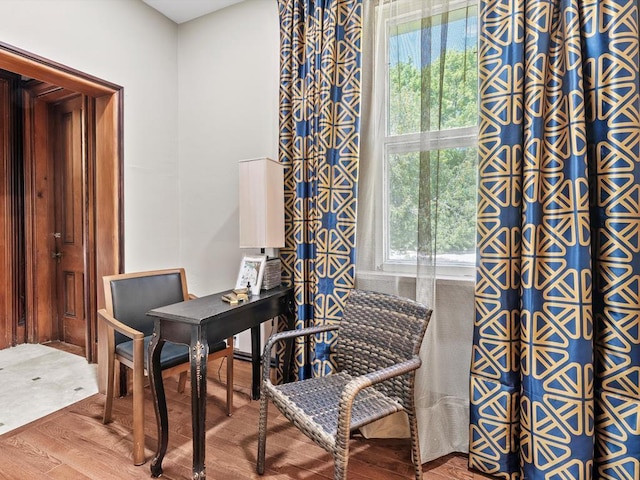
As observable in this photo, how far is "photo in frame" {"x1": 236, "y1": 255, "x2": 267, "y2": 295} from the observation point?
2.03 m

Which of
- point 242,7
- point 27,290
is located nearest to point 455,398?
point 242,7

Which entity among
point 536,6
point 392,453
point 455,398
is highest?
point 536,6

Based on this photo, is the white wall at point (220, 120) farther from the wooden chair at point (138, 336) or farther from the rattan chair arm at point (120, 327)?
the rattan chair arm at point (120, 327)

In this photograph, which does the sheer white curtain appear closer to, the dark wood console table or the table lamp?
the table lamp

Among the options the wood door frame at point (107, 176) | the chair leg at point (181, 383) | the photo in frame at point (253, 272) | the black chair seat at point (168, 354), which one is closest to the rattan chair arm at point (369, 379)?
the black chair seat at point (168, 354)

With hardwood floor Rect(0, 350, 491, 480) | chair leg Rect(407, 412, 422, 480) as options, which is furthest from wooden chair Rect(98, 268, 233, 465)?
chair leg Rect(407, 412, 422, 480)

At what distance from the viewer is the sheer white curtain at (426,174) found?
68.2 inches

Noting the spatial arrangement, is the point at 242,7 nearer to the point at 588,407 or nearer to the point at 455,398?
the point at 455,398

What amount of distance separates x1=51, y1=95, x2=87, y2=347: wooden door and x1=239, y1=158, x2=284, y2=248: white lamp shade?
6.39 ft

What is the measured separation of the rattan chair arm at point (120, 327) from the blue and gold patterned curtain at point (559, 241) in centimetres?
169

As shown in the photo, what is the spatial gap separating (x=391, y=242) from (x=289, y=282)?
2.50 ft

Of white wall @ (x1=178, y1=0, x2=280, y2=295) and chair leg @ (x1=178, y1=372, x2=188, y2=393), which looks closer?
chair leg @ (x1=178, y1=372, x2=188, y2=393)

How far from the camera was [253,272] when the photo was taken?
2.09m

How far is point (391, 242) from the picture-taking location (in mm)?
1985
